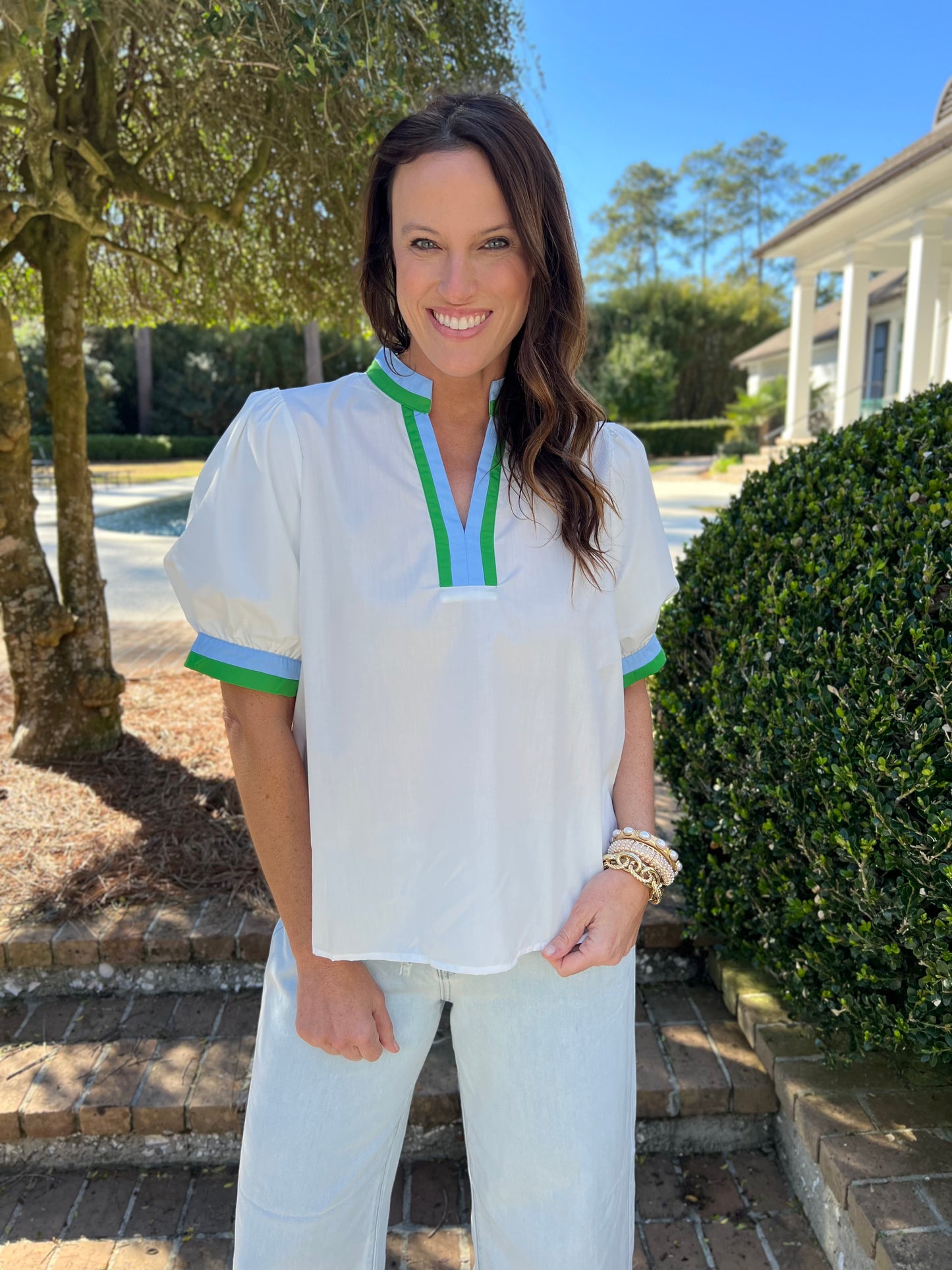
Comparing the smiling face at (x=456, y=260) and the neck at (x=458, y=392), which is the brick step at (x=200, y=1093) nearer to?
the neck at (x=458, y=392)

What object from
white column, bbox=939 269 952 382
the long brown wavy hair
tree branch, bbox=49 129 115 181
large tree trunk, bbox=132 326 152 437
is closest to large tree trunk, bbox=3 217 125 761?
tree branch, bbox=49 129 115 181

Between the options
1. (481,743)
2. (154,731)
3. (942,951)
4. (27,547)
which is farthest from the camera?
(154,731)

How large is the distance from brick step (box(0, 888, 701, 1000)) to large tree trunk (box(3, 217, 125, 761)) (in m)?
1.18

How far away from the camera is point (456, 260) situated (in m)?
1.22

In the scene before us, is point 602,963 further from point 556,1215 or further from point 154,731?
point 154,731

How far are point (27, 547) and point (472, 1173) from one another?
9.92ft

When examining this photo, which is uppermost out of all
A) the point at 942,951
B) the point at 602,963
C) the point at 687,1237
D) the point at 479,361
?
the point at 479,361

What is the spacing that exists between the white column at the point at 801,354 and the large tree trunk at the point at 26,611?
725 inches

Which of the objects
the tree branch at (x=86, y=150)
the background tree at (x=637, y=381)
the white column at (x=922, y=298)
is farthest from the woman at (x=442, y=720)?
the background tree at (x=637, y=381)

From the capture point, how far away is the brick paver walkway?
1907mm

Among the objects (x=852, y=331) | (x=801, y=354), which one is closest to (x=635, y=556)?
(x=852, y=331)

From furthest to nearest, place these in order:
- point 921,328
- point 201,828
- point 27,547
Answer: point 921,328, point 27,547, point 201,828

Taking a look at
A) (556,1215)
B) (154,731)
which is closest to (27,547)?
(154,731)

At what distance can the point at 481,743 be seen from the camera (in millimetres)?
1186
